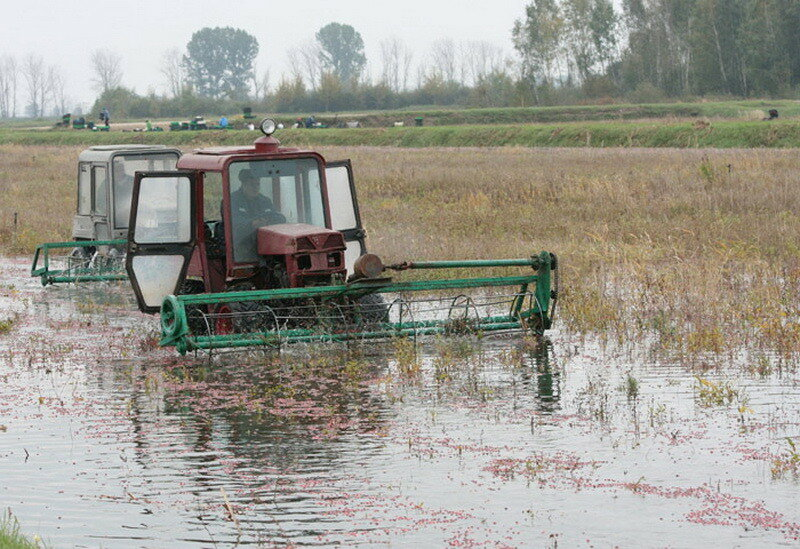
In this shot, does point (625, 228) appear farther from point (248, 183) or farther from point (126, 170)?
point (248, 183)

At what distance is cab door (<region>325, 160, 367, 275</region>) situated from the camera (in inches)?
528

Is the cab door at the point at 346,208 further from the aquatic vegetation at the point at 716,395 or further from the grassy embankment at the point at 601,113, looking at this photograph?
the grassy embankment at the point at 601,113

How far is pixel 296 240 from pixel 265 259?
1.93 feet

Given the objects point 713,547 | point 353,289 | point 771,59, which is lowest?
point 713,547

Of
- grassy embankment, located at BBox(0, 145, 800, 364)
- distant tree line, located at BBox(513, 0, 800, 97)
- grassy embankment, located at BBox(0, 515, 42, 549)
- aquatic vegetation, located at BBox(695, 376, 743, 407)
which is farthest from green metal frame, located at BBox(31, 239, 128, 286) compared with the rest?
distant tree line, located at BBox(513, 0, 800, 97)

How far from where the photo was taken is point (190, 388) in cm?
1079

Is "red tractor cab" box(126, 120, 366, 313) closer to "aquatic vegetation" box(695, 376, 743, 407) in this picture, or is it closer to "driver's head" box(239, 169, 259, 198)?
"driver's head" box(239, 169, 259, 198)

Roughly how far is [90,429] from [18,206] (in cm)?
2002

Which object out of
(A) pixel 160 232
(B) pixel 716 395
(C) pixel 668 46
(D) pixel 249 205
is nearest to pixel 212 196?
(D) pixel 249 205

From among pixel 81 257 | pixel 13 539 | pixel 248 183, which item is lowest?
pixel 13 539

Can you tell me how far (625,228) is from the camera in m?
20.2

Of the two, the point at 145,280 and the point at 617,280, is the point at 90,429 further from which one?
the point at 617,280

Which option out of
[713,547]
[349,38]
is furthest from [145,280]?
[349,38]

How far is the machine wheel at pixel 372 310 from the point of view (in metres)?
12.6
